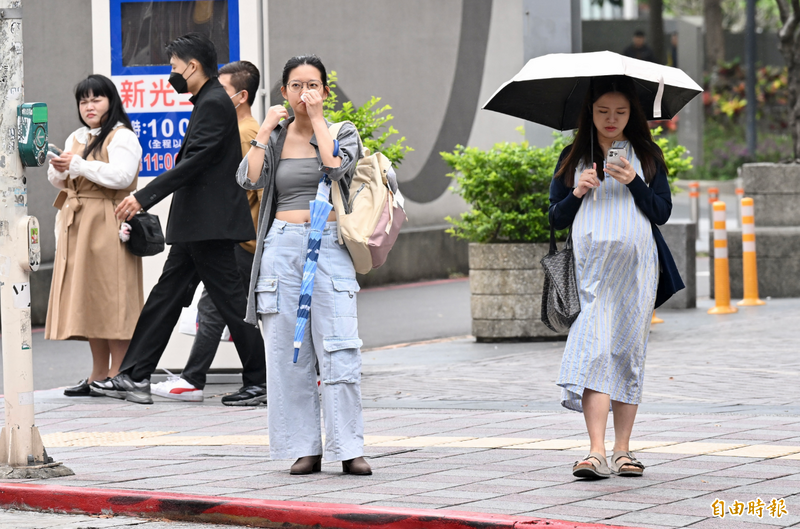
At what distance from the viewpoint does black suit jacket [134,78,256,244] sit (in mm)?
7441

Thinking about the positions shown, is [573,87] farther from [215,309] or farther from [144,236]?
[144,236]

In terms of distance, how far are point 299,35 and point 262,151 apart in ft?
29.5

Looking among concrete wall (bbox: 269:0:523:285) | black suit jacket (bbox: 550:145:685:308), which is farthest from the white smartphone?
concrete wall (bbox: 269:0:523:285)

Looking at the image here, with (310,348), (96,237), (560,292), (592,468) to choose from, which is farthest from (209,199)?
(592,468)

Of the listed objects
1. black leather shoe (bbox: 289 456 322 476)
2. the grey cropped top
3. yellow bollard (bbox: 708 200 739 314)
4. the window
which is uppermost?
the window

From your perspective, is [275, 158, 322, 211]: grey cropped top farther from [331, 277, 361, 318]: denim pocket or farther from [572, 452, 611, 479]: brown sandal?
[572, 452, 611, 479]: brown sandal

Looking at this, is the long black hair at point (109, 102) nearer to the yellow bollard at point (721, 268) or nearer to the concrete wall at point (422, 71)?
the concrete wall at point (422, 71)

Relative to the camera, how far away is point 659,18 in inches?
1238

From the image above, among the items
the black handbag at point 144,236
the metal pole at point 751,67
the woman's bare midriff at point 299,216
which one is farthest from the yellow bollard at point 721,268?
the metal pole at point 751,67

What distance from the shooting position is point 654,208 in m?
5.27

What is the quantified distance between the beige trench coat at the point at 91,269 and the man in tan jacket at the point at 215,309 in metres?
0.49

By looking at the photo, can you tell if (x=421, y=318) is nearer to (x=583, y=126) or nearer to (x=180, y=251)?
(x=180, y=251)

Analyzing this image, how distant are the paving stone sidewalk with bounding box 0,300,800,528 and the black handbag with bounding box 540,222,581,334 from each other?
26.4 inches

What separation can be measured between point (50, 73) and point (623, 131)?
8.28 meters
